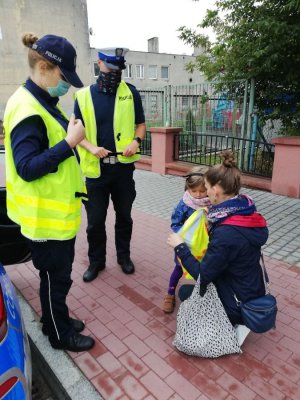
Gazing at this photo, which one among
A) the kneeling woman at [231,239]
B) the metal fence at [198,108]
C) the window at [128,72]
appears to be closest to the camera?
the kneeling woman at [231,239]

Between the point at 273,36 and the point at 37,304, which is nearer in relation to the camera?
the point at 37,304

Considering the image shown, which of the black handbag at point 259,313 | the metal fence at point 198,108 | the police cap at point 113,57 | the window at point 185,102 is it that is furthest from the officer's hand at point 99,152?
the window at point 185,102

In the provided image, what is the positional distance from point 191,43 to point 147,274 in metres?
7.67

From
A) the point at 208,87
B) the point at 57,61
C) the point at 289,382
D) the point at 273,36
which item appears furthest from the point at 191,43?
the point at 289,382

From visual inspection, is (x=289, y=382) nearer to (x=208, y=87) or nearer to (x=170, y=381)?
(x=170, y=381)

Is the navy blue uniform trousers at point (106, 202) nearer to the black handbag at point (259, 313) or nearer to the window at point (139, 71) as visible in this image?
the black handbag at point (259, 313)

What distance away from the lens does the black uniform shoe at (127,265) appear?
3309 millimetres

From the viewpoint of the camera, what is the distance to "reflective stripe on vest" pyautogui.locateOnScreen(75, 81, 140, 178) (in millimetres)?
2766

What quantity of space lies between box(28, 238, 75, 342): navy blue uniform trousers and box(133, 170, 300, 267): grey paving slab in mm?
2505

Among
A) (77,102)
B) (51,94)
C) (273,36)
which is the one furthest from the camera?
(273,36)

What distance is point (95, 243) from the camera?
318 centimetres

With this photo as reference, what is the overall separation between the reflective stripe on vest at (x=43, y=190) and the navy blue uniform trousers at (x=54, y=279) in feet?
0.32

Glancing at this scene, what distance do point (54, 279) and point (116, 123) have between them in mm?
1441

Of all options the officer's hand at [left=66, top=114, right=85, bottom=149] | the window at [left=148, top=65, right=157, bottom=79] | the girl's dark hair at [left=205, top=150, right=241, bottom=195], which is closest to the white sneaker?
the girl's dark hair at [left=205, top=150, right=241, bottom=195]
